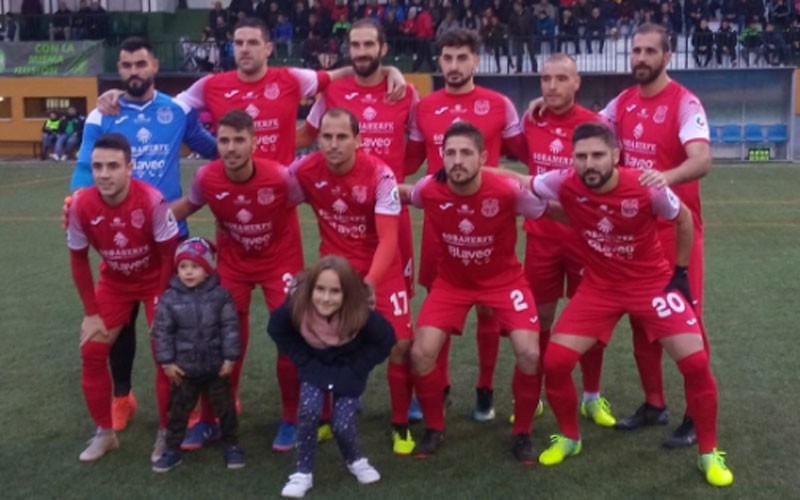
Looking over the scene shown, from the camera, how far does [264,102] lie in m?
6.26

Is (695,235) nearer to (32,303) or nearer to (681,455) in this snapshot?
(681,455)

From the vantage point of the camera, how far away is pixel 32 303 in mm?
9453

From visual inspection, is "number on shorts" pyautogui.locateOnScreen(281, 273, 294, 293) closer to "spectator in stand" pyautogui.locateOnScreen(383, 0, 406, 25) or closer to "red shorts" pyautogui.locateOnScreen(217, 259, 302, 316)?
"red shorts" pyautogui.locateOnScreen(217, 259, 302, 316)

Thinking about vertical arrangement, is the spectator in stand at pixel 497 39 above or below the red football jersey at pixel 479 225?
above

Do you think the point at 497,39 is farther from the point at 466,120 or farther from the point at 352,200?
the point at 352,200

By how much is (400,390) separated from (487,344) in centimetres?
82

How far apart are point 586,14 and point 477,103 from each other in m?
23.3

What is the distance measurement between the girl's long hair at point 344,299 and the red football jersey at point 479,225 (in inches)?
26.8

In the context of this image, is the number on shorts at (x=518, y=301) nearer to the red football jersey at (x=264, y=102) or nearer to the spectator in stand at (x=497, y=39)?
the red football jersey at (x=264, y=102)

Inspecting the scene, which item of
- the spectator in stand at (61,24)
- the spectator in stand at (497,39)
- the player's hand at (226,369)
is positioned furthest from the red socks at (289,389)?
the spectator in stand at (61,24)

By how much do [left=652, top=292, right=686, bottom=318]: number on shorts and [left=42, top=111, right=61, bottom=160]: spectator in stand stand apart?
24.6 meters

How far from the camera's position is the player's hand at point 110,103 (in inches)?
237

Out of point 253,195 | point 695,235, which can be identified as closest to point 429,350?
point 253,195

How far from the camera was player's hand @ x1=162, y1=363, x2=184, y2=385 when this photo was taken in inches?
210
